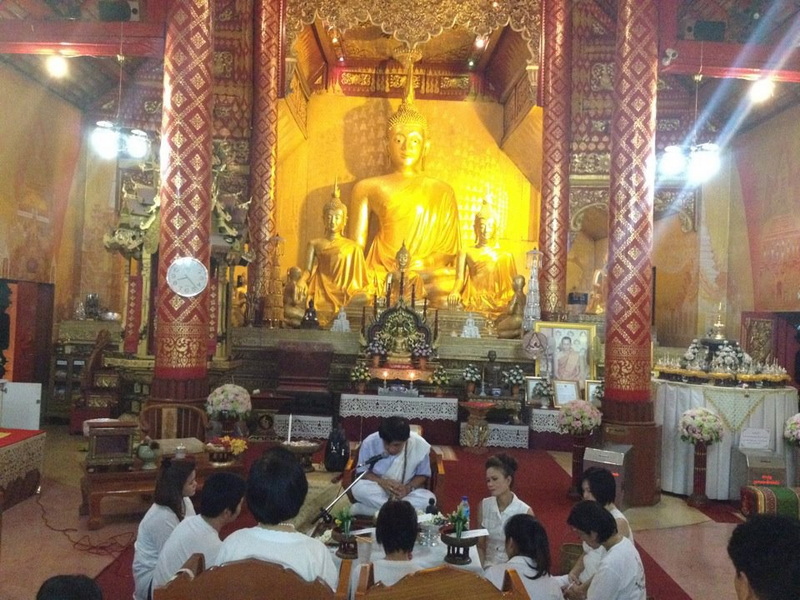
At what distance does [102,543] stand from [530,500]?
11.6 ft

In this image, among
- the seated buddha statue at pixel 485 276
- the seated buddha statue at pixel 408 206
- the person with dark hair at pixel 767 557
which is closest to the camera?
the person with dark hair at pixel 767 557

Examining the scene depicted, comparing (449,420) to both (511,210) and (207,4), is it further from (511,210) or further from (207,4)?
(511,210)

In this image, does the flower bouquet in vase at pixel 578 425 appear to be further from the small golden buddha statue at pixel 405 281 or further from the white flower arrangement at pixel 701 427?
the small golden buddha statue at pixel 405 281

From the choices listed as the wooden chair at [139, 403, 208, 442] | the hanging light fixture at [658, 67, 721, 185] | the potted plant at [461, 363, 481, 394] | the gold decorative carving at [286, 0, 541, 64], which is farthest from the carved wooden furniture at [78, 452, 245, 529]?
the hanging light fixture at [658, 67, 721, 185]

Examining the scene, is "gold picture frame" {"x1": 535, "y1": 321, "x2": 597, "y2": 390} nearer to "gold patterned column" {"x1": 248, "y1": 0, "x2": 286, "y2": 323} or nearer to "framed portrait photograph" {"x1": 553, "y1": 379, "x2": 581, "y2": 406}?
"framed portrait photograph" {"x1": 553, "y1": 379, "x2": 581, "y2": 406}

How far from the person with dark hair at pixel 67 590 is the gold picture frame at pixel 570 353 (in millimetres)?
8339

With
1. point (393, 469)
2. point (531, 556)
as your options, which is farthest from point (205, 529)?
point (393, 469)

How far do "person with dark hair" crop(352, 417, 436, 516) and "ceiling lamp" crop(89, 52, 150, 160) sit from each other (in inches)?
285

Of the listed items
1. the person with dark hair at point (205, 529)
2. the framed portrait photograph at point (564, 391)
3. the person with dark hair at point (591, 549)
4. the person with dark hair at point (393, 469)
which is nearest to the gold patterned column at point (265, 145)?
the framed portrait photograph at point (564, 391)

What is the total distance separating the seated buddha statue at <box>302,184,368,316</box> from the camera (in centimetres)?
1294

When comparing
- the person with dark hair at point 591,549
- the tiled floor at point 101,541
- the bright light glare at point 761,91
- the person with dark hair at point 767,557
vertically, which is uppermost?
the bright light glare at point 761,91

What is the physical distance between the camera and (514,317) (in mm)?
11578

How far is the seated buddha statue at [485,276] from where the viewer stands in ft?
41.9

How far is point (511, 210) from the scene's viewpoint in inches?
599
